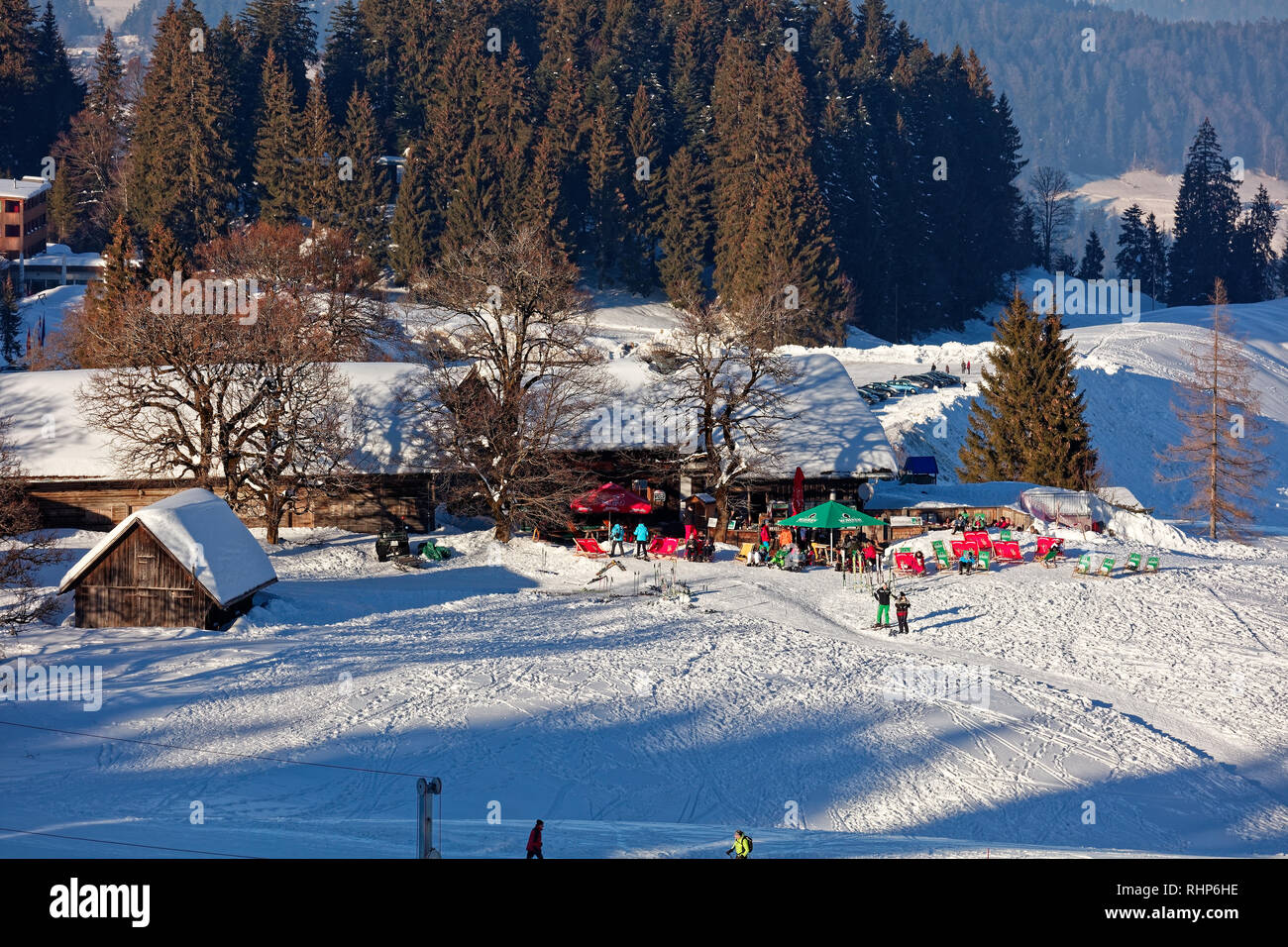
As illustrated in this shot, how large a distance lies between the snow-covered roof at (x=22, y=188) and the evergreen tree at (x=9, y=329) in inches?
588

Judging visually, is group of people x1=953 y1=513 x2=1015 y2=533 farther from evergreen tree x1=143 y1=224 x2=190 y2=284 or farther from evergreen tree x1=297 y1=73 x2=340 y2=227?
evergreen tree x1=297 y1=73 x2=340 y2=227

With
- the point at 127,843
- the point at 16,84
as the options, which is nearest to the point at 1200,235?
the point at 16,84

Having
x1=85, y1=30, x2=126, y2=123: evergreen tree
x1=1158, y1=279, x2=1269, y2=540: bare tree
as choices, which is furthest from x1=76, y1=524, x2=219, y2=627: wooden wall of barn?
x1=85, y1=30, x2=126, y2=123: evergreen tree

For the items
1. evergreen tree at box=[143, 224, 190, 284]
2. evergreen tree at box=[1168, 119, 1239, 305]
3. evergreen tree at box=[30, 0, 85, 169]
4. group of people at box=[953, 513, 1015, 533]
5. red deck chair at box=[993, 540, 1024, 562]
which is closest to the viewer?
red deck chair at box=[993, 540, 1024, 562]

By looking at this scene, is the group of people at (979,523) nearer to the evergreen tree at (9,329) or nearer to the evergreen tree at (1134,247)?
the evergreen tree at (9,329)

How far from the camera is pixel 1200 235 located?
11512 centimetres

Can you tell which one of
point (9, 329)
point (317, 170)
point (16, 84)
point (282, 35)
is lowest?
point (9, 329)

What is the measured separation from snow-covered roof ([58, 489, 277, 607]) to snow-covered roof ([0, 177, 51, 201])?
67197 mm

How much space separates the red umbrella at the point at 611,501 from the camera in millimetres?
33656

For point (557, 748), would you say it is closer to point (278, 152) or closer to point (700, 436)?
point (700, 436)

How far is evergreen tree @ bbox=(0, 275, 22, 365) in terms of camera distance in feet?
220

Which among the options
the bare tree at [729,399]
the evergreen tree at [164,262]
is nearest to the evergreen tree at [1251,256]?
the bare tree at [729,399]

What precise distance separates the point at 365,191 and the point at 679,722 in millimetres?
67842

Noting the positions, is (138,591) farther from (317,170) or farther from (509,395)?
(317,170)
